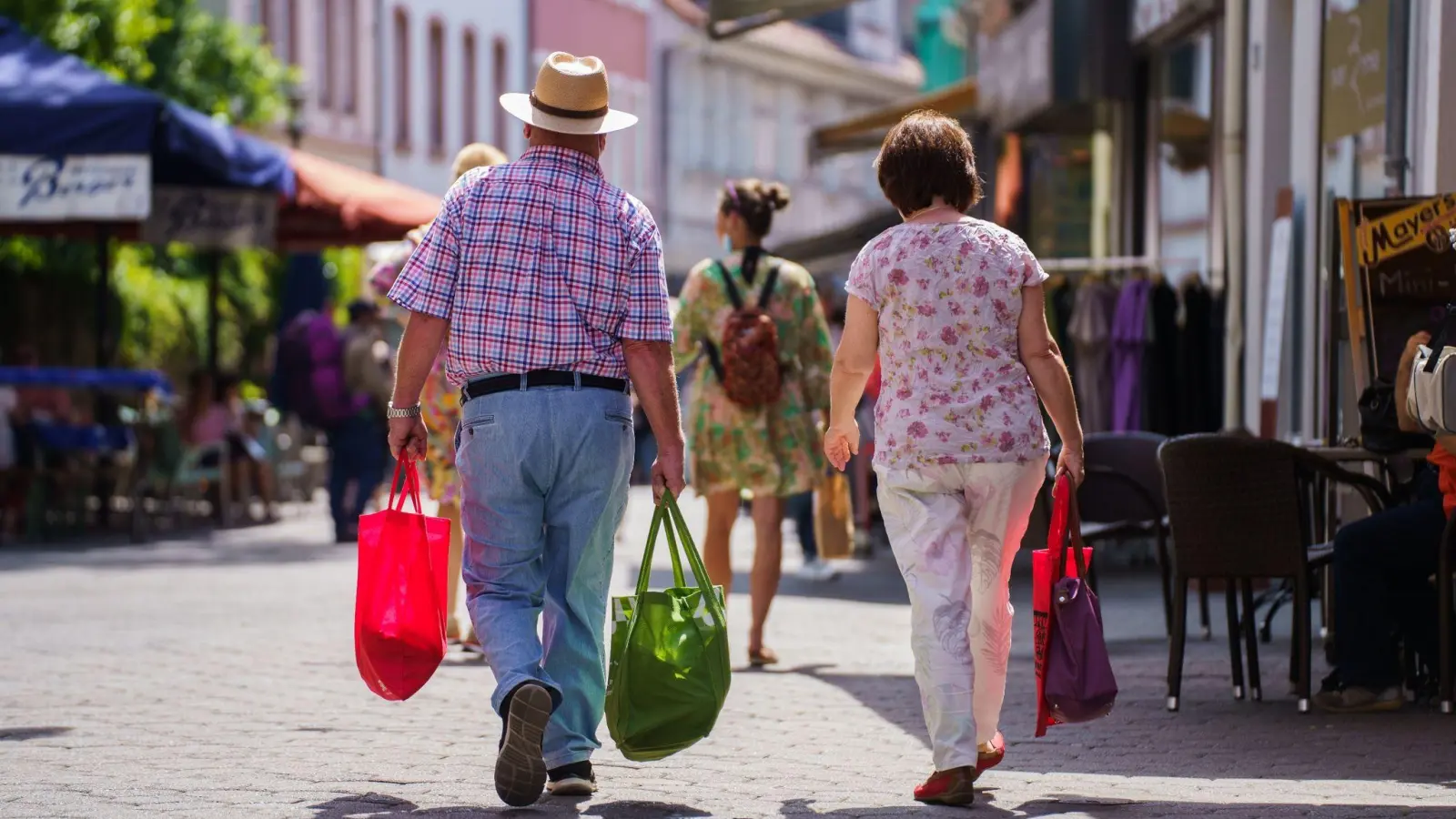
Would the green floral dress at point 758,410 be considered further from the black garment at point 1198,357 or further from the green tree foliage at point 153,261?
the green tree foliage at point 153,261

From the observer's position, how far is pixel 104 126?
57.8ft

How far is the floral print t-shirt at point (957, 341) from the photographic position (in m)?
6.77

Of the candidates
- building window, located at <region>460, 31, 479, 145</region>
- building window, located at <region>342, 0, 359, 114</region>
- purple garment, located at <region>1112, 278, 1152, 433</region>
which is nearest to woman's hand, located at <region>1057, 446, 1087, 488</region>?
purple garment, located at <region>1112, 278, 1152, 433</region>

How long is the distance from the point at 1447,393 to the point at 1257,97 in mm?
6998

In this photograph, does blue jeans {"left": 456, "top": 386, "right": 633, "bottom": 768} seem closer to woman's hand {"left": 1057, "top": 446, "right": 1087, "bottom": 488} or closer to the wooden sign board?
woman's hand {"left": 1057, "top": 446, "right": 1087, "bottom": 488}

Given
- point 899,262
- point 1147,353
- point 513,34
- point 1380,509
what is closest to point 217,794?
point 899,262

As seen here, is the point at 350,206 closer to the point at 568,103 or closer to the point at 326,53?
the point at 568,103

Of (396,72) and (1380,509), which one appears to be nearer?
(1380,509)

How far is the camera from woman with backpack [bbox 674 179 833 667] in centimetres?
1028

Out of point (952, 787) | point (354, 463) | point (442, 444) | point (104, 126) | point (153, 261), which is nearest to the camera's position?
point (952, 787)

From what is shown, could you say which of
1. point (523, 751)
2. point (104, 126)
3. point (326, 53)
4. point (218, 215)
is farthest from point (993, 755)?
point (326, 53)

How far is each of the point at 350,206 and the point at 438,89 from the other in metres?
28.1

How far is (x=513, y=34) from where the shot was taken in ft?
161

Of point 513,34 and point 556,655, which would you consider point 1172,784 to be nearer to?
point 556,655
